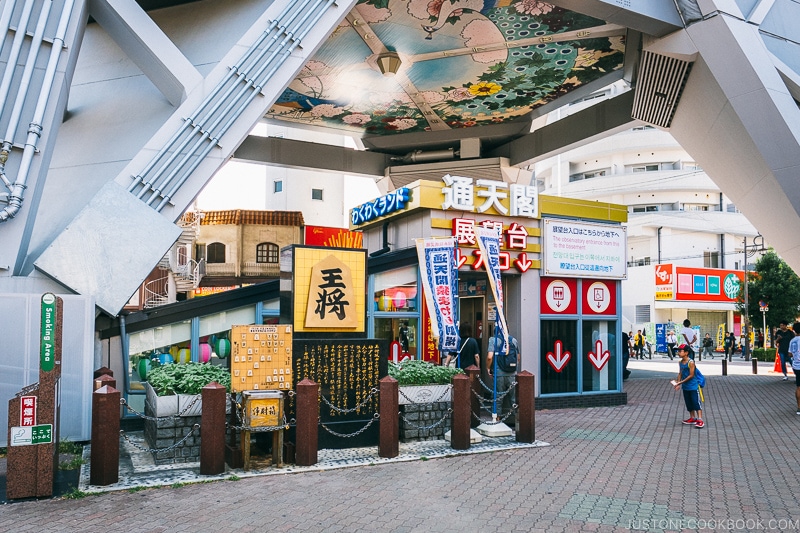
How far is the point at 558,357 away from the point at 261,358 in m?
8.37

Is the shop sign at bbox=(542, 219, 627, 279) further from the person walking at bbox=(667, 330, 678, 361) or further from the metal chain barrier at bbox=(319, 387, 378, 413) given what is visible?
the person walking at bbox=(667, 330, 678, 361)

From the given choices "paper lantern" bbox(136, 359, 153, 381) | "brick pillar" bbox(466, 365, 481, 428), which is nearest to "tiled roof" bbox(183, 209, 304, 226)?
"paper lantern" bbox(136, 359, 153, 381)

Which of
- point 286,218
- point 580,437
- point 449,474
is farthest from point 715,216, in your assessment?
point 449,474

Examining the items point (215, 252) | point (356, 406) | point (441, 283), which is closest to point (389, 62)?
point (441, 283)

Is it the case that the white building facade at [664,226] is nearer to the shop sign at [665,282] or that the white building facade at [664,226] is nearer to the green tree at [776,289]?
the shop sign at [665,282]

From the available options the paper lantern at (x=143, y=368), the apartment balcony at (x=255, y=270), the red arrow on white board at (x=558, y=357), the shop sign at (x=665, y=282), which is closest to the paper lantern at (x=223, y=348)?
the paper lantern at (x=143, y=368)

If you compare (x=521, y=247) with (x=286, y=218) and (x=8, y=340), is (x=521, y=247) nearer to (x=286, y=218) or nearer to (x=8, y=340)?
(x=8, y=340)

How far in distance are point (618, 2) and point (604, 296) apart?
22.5 ft

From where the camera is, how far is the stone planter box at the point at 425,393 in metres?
10.3

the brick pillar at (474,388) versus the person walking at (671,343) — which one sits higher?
Result: the brick pillar at (474,388)

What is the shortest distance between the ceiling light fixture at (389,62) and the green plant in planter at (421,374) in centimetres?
1122

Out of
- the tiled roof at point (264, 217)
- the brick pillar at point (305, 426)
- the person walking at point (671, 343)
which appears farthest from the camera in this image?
the tiled roof at point (264, 217)

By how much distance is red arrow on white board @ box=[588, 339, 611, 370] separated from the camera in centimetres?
1555

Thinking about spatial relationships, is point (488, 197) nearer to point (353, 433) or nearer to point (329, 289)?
point (329, 289)
